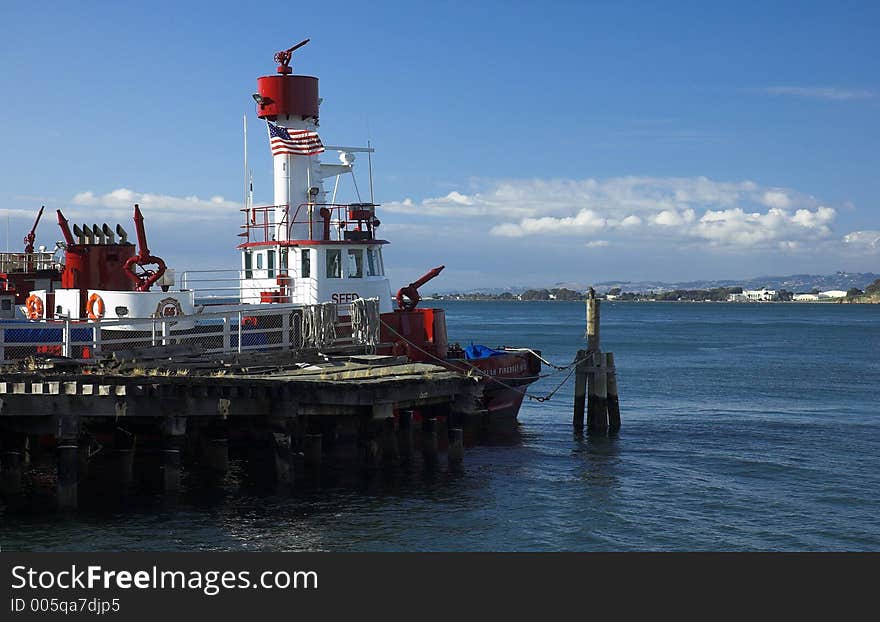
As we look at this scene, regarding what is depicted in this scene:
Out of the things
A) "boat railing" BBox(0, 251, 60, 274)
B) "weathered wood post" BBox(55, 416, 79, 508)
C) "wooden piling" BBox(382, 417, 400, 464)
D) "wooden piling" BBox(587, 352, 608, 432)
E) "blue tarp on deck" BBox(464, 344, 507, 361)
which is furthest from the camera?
"boat railing" BBox(0, 251, 60, 274)

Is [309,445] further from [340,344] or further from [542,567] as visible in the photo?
[542,567]

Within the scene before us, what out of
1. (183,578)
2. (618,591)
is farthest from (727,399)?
(183,578)

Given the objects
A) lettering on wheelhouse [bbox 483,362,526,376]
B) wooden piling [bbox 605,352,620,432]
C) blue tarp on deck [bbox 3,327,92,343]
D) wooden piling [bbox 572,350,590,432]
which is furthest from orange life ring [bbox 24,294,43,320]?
wooden piling [bbox 605,352,620,432]

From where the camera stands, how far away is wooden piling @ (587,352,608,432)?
3281 cm

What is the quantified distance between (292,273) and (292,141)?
4.44 meters

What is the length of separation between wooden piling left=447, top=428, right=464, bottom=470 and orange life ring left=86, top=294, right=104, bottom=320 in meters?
→ 10.2

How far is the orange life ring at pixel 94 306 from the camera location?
26812mm

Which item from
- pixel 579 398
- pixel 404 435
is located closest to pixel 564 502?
pixel 404 435

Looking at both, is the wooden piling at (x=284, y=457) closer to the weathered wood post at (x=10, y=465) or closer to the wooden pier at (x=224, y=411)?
the wooden pier at (x=224, y=411)

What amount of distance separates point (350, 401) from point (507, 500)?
4535 mm

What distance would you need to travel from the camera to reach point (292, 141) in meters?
32.0

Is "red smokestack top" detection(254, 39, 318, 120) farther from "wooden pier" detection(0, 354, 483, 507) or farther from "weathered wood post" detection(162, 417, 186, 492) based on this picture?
"weathered wood post" detection(162, 417, 186, 492)

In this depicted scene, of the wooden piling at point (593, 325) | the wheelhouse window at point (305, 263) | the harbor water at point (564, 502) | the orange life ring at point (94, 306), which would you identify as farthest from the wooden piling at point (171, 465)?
the wooden piling at point (593, 325)

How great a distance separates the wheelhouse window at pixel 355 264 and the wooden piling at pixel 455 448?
7.84 meters
